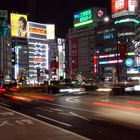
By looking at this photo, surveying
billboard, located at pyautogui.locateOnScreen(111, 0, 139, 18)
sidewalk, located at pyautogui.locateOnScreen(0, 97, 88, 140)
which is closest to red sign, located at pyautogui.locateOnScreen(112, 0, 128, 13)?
billboard, located at pyautogui.locateOnScreen(111, 0, 139, 18)

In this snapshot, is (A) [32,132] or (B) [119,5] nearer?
(A) [32,132]

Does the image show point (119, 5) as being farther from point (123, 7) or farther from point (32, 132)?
point (32, 132)

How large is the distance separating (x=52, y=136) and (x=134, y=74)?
466 ft

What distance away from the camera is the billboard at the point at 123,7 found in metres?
183

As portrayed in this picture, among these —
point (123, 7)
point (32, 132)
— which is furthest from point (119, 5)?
point (32, 132)

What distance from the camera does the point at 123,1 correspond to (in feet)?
596

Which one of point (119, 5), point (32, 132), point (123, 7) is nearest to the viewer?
point (32, 132)

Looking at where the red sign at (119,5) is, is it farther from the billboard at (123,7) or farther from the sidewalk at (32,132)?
the sidewalk at (32,132)

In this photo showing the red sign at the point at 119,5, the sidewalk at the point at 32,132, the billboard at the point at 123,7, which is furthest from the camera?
the billboard at the point at 123,7

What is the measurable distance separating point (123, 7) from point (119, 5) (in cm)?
256

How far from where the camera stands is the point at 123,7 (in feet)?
622

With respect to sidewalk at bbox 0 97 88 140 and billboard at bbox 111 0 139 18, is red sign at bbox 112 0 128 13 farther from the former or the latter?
sidewalk at bbox 0 97 88 140

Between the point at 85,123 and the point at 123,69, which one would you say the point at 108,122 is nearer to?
the point at 85,123

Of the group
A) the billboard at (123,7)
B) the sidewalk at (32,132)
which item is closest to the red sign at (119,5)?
the billboard at (123,7)
